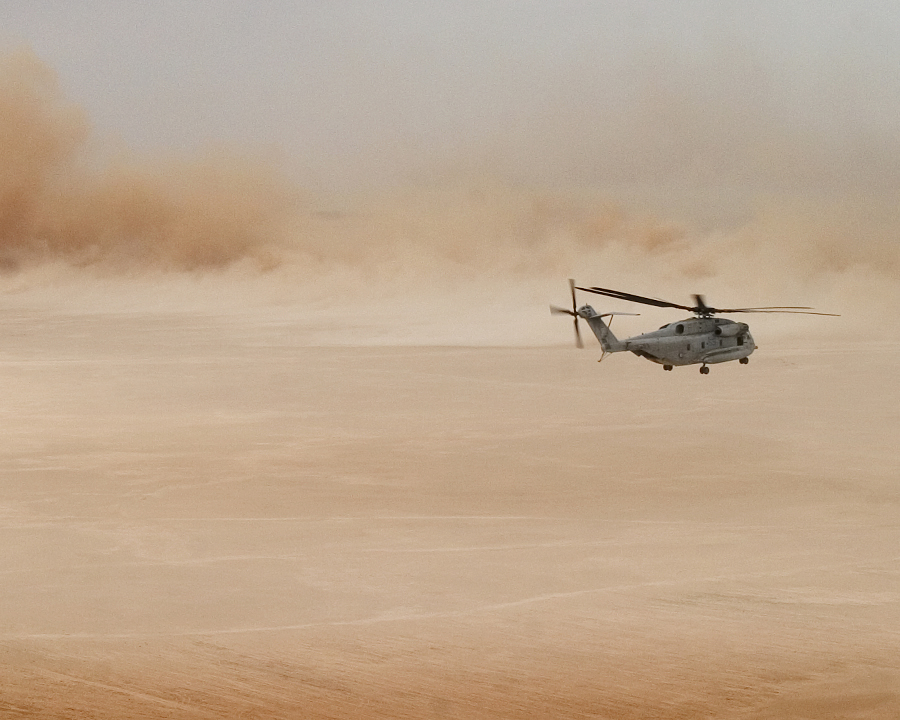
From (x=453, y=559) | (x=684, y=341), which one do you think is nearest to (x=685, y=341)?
(x=684, y=341)

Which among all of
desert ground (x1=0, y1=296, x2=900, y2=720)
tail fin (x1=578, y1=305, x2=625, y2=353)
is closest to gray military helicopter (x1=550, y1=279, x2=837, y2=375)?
tail fin (x1=578, y1=305, x2=625, y2=353)

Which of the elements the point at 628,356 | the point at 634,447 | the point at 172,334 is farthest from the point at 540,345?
the point at 634,447

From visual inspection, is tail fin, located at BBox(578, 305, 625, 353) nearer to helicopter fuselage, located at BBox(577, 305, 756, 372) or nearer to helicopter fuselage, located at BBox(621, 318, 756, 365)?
helicopter fuselage, located at BBox(577, 305, 756, 372)

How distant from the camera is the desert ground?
22.2m

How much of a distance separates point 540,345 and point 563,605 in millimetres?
88475

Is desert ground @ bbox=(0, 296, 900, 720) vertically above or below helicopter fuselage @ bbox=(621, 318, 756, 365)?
below

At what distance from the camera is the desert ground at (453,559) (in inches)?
875

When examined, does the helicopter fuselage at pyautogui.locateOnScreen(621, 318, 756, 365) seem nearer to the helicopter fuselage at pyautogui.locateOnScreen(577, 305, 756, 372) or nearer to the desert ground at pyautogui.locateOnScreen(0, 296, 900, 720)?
the helicopter fuselage at pyautogui.locateOnScreen(577, 305, 756, 372)

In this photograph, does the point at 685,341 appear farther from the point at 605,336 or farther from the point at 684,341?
the point at 605,336

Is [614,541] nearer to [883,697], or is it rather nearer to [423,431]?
[883,697]

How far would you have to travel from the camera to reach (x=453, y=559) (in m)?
31.1

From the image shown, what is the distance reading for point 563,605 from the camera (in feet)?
88.5

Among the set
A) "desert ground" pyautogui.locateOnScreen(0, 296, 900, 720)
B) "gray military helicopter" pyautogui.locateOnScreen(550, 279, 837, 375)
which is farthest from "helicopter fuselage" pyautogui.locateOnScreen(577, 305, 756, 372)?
"desert ground" pyautogui.locateOnScreen(0, 296, 900, 720)

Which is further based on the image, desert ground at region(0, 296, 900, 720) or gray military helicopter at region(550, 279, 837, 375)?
gray military helicopter at region(550, 279, 837, 375)
